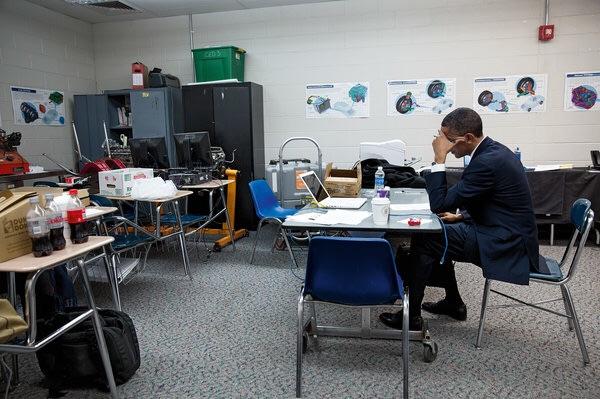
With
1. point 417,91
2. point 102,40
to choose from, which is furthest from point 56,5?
point 417,91

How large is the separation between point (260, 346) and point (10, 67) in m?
4.53

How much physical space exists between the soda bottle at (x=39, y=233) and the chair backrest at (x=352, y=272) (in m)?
1.09

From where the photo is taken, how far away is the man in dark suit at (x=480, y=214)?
2234mm

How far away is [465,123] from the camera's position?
92.7 inches

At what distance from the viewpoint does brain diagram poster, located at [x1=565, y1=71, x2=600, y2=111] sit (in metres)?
4.70

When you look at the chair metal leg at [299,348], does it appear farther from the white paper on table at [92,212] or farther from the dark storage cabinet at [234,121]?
the dark storage cabinet at [234,121]

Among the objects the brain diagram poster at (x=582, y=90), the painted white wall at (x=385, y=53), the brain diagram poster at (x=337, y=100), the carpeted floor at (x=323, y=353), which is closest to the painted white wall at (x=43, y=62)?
the painted white wall at (x=385, y=53)

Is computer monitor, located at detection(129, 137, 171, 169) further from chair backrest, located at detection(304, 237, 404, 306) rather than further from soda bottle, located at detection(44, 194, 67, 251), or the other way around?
chair backrest, located at detection(304, 237, 404, 306)

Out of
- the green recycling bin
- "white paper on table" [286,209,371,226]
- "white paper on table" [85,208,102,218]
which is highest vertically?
the green recycling bin

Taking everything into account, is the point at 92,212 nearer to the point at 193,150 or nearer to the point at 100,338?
the point at 100,338

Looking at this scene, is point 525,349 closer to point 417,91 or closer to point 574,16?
point 417,91

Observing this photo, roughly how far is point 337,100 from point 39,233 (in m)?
4.11

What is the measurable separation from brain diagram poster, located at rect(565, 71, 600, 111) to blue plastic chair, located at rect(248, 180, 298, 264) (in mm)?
3347

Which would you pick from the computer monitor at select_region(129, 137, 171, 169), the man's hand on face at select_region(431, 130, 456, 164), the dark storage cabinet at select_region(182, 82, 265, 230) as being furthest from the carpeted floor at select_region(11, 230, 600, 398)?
the dark storage cabinet at select_region(182, 82, 265, 230)
